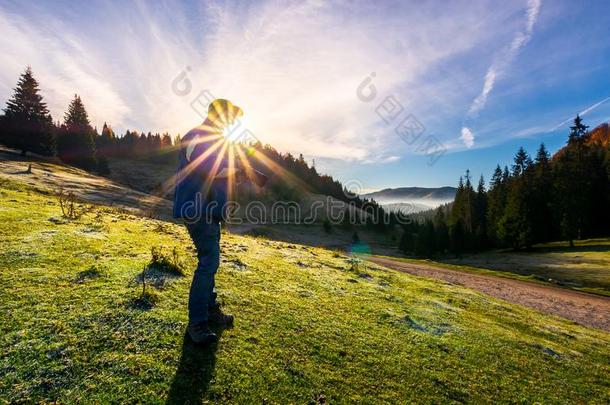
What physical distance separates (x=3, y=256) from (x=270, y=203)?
10859cm

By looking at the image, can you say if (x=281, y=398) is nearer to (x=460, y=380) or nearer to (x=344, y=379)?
(x=344, y=379)

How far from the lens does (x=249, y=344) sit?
4.92 metres

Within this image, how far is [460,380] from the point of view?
510 centimetres

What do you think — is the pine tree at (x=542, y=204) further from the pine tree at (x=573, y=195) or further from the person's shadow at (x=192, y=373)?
the person's shadow at (x=192, y=373)

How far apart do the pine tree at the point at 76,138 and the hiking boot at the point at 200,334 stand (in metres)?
91.6

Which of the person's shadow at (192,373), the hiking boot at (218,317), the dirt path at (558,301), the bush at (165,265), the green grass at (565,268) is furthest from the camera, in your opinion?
the green grass at (565,268)

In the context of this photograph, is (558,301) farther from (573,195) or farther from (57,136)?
(57,136)

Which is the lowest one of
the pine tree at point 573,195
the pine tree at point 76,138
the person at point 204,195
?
the person at point 204,195

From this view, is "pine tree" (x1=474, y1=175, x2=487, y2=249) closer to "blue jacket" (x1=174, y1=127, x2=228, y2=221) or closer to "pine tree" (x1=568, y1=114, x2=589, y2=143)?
"pine tree" (x1=568, y1=114, x2=589, y2=143)

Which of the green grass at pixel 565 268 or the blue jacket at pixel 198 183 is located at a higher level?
the blue jacket at pixel 198 183

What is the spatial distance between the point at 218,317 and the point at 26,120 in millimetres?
82439

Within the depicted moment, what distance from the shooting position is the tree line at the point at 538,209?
2421 inches

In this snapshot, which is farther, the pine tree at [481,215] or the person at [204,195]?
the pine tree at [481,215]

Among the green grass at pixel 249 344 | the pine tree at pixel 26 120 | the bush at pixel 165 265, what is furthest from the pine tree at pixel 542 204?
the pine tree at pixel 26 120
